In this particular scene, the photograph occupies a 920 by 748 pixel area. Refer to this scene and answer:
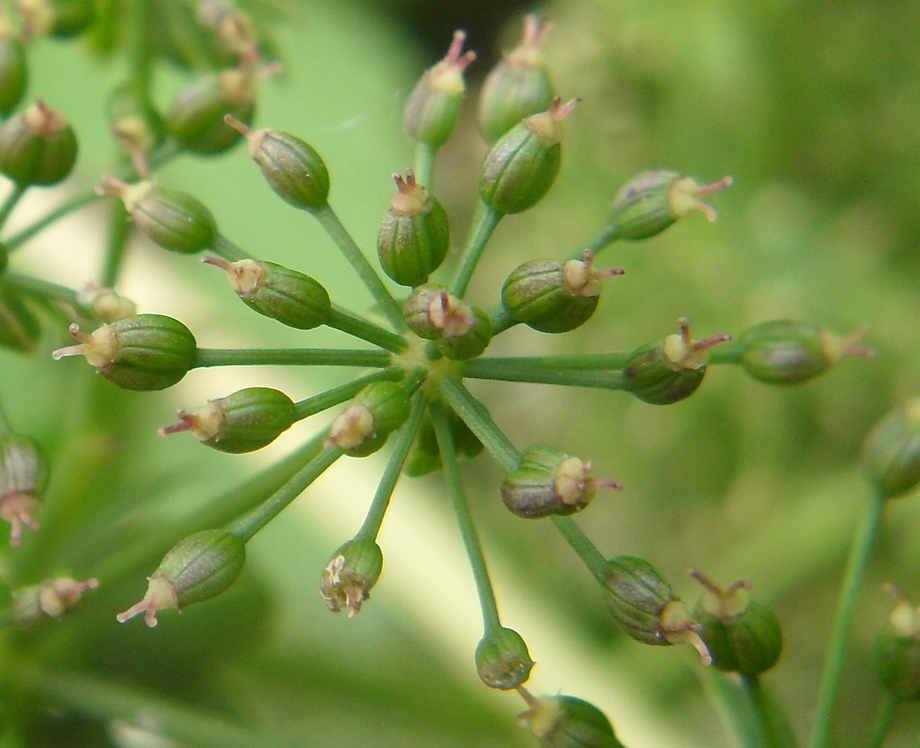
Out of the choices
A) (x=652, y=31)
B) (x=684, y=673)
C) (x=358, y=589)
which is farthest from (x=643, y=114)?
(x=358, y=589)

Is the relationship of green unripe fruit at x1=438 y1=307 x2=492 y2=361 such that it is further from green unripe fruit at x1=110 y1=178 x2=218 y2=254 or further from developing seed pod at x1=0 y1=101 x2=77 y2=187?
developing seed pod at x1=0 y1=101 x2=77 y2=187

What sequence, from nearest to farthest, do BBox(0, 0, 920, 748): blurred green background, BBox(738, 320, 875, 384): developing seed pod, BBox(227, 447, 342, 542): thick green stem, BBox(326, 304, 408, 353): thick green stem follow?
BBox(227, 447, 342, 542): thick green stem → BBox(326, 304, 408, 353): thick green stem → BBox(738, 320, 875, 384): developing seed pod → BBox(0, 0, 920, 748): blurred green background

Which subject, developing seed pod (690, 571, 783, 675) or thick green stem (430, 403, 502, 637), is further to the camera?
developing seed pod (690, 571, 783, 675)

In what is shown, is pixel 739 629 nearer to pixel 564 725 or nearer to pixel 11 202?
pixel 564 725

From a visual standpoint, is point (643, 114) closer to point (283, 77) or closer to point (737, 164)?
point (737, 164)

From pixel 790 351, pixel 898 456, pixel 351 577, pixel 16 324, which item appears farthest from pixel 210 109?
pixel 898 456

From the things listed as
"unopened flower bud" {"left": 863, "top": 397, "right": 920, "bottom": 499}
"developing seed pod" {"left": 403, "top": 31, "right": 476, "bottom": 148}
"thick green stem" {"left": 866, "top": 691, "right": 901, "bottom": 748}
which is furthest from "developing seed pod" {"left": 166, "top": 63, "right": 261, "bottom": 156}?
"thick green stem" {"left": 866, "top": 691, "right": 901, "bottom": 748}

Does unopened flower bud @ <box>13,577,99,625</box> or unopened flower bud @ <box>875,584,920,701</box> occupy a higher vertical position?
unopened flower bud @ <box>875,584,920,701</box>
